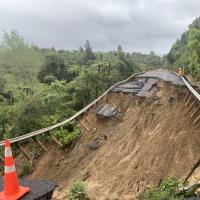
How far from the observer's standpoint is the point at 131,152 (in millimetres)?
11375

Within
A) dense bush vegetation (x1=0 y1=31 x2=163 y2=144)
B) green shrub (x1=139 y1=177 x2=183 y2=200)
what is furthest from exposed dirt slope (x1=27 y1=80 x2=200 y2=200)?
green shrub (x1=139 y1=177 x2=183 y2=200)

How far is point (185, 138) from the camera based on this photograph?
10.2 m

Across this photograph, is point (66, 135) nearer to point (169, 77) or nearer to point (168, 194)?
point (169, 77)

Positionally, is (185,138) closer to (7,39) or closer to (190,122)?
(190,122)

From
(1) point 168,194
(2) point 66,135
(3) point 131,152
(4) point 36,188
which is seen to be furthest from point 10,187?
(2) point 66,135

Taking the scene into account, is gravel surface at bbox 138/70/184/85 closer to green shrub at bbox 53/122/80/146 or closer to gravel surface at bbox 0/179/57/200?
green shrub at bbox 53/122/80/146

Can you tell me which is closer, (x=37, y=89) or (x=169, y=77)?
(x=169, y=77)

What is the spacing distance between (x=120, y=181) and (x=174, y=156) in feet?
6.28

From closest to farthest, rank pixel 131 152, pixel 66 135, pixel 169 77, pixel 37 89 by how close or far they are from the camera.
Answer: pixel 131 152 < pixel 66 135 < pixel 169 77 < pixel 37 89

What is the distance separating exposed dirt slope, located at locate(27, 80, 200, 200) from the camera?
9500mm

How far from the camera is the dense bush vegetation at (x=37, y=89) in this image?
50.8ft

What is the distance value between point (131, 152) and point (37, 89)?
41.9 ft

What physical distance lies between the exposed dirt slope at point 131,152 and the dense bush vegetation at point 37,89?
1.29 meters

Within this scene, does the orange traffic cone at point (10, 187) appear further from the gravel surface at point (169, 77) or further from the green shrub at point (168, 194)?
the gravel surface at point (169, 77)
